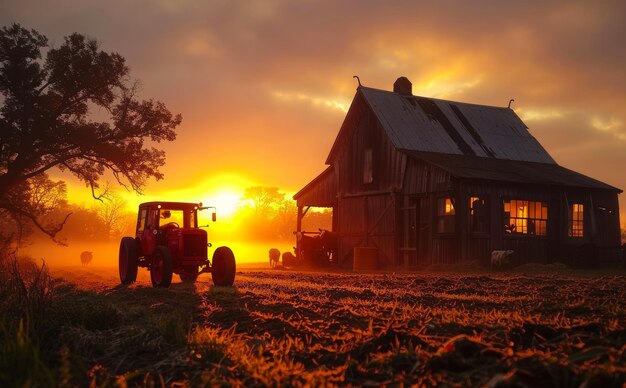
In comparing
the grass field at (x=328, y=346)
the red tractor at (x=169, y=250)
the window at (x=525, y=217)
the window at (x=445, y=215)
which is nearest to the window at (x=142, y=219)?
the red tractor at (x=169, y=250)

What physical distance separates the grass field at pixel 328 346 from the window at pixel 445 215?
14.0m

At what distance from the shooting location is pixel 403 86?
1283 inches

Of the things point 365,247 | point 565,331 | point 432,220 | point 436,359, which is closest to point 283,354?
point 436,359

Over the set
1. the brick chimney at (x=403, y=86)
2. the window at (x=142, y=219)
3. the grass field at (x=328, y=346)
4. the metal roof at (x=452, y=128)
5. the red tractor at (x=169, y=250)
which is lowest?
the grass field at (x=328, y=346)

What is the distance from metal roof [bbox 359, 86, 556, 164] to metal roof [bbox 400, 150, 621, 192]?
2.65 feet

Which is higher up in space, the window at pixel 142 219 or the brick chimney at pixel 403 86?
the brick chimney at pixel 403 86

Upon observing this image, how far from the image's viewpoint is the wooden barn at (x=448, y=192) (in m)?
24.1

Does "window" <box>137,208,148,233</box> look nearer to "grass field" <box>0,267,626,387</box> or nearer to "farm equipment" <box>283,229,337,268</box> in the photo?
"grass field" <box>0,267,626,387</box>

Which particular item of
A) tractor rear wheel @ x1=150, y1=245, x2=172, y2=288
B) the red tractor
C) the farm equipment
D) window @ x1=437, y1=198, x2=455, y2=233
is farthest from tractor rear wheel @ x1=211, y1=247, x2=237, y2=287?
the farm equipment

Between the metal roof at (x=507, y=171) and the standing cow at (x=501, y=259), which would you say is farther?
the metal roof at (x=507, y=171)

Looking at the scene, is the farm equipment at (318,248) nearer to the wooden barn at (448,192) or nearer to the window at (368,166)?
the wooden barn at (448,192)

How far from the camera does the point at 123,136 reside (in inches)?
1065

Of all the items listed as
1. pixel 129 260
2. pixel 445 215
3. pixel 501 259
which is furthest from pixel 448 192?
pixel 129 260

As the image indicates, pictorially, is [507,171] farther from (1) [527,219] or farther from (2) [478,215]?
(2) [478,215]
